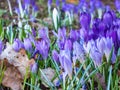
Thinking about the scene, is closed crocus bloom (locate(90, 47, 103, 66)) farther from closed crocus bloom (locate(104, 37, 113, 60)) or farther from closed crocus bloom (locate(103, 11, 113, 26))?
closed crocus bloom (locate(103, 11, 113, 26))

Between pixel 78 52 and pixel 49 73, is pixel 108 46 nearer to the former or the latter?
pixel 78 52

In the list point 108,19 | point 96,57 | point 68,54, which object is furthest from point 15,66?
point 108,19

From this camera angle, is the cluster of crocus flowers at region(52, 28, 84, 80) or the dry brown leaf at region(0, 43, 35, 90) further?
the dry brown leaf at region(0, 43, 35, 90)

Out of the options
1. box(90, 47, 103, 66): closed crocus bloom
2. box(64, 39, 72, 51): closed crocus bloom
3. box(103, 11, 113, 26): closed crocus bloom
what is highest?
box(103, 11, 113, 26): closed crocus bloom

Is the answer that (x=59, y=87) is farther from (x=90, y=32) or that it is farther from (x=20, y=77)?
(x=90, y=32)

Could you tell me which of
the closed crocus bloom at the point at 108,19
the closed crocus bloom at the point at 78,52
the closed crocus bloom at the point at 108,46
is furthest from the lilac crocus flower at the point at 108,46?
the closed crocus bloom at the point at 108,19

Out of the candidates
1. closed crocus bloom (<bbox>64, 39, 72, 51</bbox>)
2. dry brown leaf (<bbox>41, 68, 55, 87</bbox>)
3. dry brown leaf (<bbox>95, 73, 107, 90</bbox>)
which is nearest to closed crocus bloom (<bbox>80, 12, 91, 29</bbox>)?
closed crocus bloom (<bbox>64, 39, 72, 51</bbox>)

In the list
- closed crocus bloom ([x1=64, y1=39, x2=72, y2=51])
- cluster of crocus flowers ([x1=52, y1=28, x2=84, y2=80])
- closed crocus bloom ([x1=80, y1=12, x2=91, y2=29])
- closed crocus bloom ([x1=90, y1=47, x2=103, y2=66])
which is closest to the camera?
cluster of crocus flowers ([x1=52, y1=28, x2=84, y2=80])

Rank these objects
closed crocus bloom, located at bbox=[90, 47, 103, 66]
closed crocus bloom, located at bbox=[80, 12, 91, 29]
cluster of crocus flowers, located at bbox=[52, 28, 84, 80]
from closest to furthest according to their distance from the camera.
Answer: cluster of crocus flowers, located at bbox=[52, 28, 84, 80] → closed crocus bloom, located at bbox=[90, 47, 103, 66] → closed crocus bloom, located at bbox=[80, 12, 91, 29]
